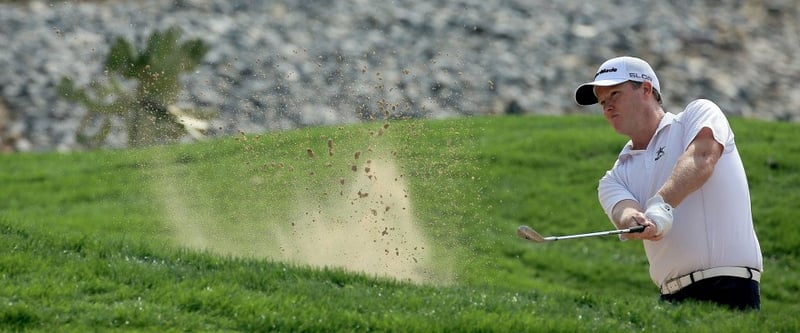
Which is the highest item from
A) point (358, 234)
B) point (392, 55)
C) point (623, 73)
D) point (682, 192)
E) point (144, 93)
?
point (623, 73)

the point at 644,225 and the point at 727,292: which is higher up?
the point at 644,225

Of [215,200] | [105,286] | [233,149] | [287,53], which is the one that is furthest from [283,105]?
[105,286]

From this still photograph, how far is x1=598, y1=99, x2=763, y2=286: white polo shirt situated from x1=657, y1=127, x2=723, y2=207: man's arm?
0.13ft

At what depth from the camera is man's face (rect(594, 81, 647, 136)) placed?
20.3ft

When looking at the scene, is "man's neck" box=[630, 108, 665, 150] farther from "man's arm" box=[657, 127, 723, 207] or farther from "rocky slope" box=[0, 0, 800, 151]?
"rocky slope" box=[0, 0, 800, 151]

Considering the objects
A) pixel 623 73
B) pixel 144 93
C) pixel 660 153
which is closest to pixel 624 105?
pixel 623 73

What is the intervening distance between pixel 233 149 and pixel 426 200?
3319mm

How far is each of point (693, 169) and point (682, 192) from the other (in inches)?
4.6

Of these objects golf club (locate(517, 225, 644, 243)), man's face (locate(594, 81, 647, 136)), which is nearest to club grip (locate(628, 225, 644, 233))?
golf club (locate(517, 225, 644, 243))

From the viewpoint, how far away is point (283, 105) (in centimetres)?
1530

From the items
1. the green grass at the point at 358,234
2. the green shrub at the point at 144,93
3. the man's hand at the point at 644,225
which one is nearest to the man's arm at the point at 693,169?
the man's hand at the point at 644,225

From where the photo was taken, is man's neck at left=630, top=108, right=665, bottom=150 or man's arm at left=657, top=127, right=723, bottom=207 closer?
man's arm at left=657, top=127, right=723, bottom=207

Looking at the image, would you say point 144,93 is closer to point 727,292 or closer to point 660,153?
point 660,153

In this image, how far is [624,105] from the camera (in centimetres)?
621
